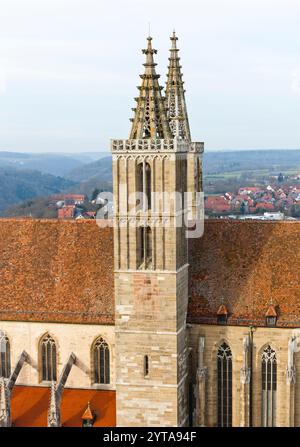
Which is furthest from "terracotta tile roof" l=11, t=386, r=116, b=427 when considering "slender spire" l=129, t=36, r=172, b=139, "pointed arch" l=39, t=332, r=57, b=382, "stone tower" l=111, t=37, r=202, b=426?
"slender spire" l=129, t=36, r=172, b=139

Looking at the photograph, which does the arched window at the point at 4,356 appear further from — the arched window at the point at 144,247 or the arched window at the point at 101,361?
the arched window at the point at 144,247

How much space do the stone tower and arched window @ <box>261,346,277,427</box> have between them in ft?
15.7

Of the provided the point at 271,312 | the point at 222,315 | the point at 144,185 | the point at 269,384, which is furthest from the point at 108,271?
the point at 269,384

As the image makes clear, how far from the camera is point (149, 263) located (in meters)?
42.2

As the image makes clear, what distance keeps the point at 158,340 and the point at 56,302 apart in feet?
24.4

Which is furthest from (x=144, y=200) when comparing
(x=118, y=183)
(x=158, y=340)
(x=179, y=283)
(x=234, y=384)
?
(x=234, y=384)

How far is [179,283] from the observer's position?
42.4m

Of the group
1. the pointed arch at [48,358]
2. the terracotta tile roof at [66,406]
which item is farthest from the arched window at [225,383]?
the pointed arch at [48,358]

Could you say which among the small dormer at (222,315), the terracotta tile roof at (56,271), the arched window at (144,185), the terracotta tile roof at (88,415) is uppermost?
the arched window at (144,185)

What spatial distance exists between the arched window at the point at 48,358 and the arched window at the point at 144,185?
10.9 meters

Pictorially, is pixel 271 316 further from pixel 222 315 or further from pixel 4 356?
pixel 4 356

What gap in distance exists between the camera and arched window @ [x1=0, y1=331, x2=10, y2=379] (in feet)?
155

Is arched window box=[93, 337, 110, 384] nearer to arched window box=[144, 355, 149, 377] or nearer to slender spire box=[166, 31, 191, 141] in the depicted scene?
arched window box=[144, 355, 149, 377]

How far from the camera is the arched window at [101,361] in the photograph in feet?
151
